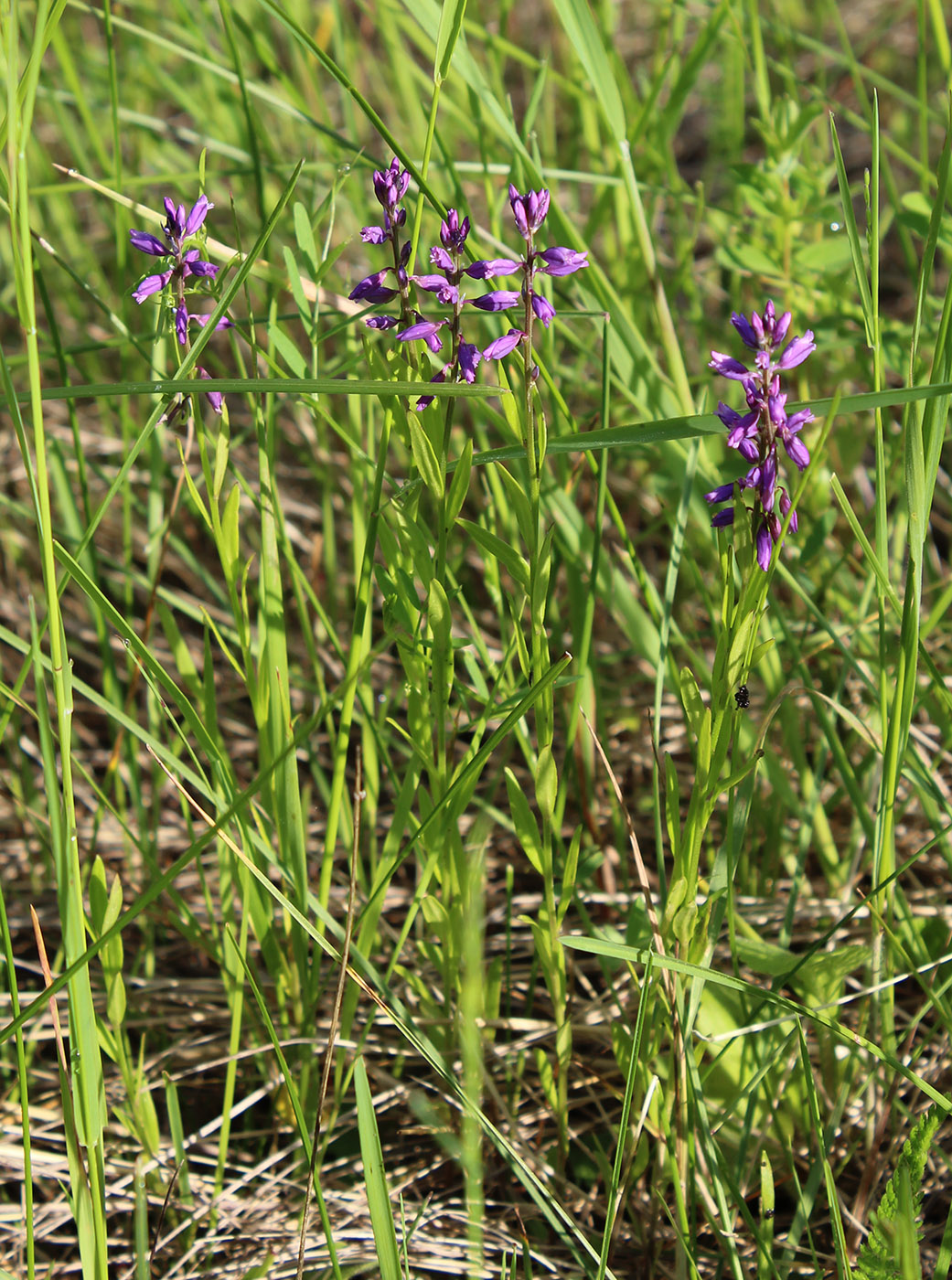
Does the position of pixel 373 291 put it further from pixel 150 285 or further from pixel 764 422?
pixel 764 422

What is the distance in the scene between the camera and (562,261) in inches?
46.1

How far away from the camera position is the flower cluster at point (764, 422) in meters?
1.08

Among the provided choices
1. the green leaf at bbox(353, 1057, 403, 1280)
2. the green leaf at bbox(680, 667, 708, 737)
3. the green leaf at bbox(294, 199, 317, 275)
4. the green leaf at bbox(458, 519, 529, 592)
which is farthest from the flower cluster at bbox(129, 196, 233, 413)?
the green leaf at bbox(353, 1057, 403, 1280)

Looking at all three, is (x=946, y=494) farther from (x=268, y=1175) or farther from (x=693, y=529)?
(x=268, y=1175)

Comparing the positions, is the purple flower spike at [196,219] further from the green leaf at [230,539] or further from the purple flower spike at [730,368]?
the purple flower spike at [730,368]

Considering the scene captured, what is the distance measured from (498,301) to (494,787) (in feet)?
2.32

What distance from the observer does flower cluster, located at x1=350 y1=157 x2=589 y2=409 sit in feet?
3.76

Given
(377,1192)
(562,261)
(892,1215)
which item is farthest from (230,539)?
(892,1215)

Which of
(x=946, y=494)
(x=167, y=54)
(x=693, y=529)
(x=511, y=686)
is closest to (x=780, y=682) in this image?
(x=693, y=529)

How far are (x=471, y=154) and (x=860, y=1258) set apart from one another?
321 cm

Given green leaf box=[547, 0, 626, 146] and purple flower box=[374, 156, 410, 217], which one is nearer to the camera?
purple flower box=[374, 156, 410, 217]

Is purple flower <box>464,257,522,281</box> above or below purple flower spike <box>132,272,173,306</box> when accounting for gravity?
below

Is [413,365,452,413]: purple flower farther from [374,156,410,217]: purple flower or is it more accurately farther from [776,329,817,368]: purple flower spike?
[776,329,817,368]: purple flower spike

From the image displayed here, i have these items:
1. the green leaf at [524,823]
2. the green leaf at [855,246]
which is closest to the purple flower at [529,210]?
the green leaf at [855,246]
